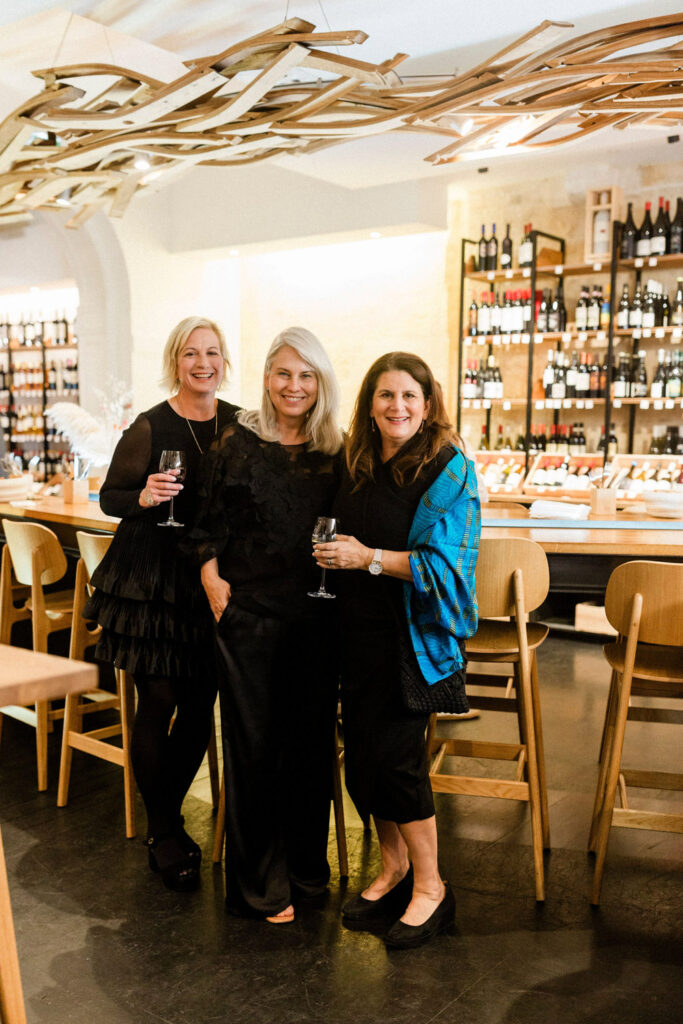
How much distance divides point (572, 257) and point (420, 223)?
4.06ft

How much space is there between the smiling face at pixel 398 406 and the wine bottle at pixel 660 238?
460 centimetres

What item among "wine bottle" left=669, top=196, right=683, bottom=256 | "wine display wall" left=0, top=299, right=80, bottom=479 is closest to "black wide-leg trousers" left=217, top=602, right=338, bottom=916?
"wine bottle" left=669, top=196, right=683, bottom=256

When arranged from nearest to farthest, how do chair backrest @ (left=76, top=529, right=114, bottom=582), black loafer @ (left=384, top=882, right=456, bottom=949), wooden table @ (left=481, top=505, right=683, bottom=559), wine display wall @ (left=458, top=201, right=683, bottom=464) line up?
black loafer @ (left=384, top=882, right=456, bottom=949)
wooden table @ (left=481, top=505, right=683, bottom=559)
chair backrest @ (left=76, top=529, right=114, bottom=582)
wine display wall @ (left=458, top=201, right=683, bottom=464)

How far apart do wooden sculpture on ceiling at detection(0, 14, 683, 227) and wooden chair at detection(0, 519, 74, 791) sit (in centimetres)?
165

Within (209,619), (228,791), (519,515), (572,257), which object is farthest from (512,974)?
(572,257)

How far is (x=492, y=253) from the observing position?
726 centimetres

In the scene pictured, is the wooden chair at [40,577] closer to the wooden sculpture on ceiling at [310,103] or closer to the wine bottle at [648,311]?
the wooden sculpture on ceiling at [310,103]

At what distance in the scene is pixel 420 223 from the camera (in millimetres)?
7066

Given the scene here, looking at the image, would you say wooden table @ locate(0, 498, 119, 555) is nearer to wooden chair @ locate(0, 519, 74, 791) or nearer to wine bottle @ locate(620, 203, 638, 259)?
wooden chair @ locate(0, 519, 74, 791)

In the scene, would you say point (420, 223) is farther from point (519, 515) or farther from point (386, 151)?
point (519, 515)

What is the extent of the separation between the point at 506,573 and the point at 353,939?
3.68 ft

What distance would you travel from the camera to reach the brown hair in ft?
7.97

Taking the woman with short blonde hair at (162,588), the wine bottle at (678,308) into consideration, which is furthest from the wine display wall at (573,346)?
the woman with short blonde hair at (162,588)

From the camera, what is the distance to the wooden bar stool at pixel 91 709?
3.17 metres
